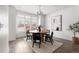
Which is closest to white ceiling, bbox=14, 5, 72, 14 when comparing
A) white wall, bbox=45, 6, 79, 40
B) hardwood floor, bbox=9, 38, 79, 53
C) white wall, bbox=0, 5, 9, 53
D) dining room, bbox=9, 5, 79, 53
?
dining room, bbox=9, 5, 79, 53

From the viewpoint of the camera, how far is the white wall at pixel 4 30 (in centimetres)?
164

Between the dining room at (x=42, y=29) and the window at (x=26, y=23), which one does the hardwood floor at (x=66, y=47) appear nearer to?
the dining room at (x=42, y=29)

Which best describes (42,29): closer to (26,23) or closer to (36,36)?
(36,36)

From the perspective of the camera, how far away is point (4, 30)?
1.73m

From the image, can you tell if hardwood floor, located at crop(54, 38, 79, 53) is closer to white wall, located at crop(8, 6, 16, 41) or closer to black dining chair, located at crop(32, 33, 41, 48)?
black dining chair, located at crop(32, 33, 41, 48)

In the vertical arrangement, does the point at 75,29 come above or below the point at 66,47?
above

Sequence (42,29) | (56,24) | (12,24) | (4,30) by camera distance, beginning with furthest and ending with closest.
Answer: (56,24), (42,29), (12,24), (4,30)

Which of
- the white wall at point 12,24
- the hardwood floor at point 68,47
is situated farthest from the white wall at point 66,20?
the white wall at point 12,24

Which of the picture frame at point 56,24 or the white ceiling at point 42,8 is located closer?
the white ceiling at point 42,8

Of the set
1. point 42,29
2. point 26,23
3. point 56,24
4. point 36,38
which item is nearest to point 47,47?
point 36,38
